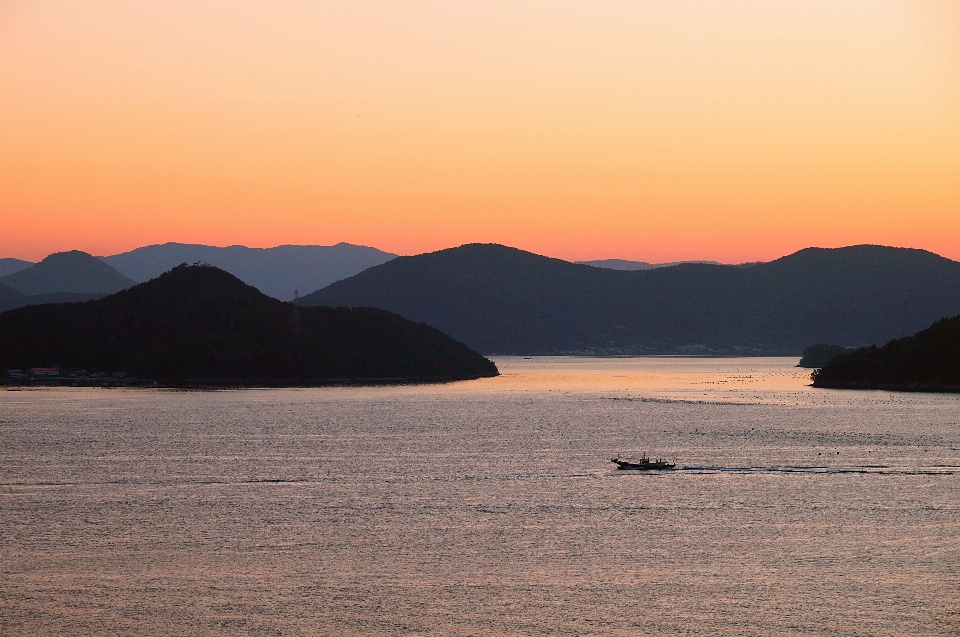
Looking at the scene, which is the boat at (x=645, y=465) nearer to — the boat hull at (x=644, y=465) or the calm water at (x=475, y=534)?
the boat hull at (x=644, y=465)

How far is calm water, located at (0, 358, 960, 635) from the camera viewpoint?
4234cm

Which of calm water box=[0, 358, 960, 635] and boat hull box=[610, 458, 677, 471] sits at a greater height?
boat hull box=[610, 458, 677, 471]

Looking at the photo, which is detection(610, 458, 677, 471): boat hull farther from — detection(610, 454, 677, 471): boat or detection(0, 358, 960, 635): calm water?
detection(0, 358, 960, 635): calm water

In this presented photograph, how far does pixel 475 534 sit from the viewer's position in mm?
57281

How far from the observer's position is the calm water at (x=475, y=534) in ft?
139

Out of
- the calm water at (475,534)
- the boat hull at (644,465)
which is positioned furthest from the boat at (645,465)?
the calm water at (475,534)

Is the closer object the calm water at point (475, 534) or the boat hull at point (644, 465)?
the calm water at point (475, 534)

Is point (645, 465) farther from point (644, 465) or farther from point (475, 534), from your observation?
point (475, 534)

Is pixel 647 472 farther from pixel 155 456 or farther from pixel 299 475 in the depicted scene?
pixel 155 456

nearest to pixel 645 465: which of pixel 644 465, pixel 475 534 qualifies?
pixel 644 465

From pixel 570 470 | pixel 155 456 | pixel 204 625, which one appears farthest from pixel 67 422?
pixel 204 625

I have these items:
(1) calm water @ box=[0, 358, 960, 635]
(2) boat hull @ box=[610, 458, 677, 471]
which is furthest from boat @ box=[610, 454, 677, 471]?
(1) calm water @ box=[0, 358, 960, 635]

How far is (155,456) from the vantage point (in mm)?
93875

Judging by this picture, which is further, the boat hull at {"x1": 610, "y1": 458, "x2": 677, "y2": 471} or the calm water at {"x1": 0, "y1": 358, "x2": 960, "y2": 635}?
the boat hull at {"x1": 610, "y1": 458, "x2": 677, "y2": 471}
